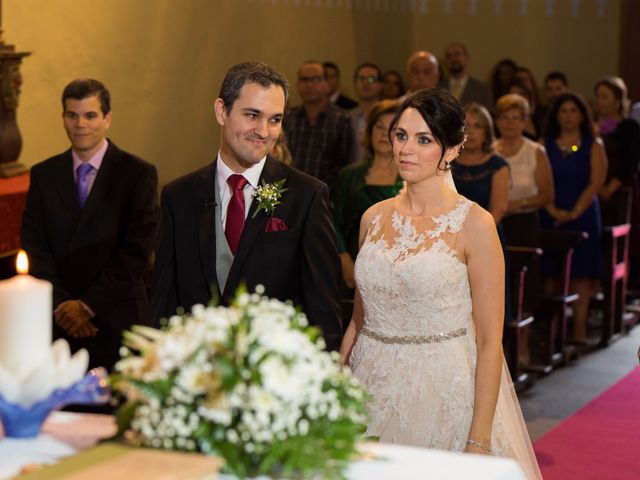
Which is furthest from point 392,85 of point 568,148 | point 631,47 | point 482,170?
point 482,170

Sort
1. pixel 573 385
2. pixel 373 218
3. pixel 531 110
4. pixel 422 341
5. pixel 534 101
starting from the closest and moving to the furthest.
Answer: pixel 422 341 < pixel 373 218 < pixel 573 385 < pixel 531 110 < pixel 534 101

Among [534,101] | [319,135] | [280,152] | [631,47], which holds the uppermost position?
[631,47]

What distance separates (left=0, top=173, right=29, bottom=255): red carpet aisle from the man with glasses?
102 inches

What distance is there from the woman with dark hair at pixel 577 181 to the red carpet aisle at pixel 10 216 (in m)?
4.04

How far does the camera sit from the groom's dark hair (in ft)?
11.4

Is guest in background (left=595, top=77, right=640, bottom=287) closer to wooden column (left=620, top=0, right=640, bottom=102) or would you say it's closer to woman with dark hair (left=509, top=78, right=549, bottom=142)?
woman with dark hair (left=509, top=78, right=549, bottom=142)

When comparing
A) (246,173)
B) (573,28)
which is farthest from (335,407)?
(573,28)

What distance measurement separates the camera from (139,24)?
8.03 meters

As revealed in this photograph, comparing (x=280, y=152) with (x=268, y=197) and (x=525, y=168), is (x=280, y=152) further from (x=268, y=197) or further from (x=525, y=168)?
(x=525, y=168)

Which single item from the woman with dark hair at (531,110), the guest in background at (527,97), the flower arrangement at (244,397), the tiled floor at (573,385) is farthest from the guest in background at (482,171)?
the flower arrangement at (244,397)

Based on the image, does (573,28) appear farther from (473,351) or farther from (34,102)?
(473,351)

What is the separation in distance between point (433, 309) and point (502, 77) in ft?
28.6

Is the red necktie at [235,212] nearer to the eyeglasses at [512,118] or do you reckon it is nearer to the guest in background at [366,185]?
the guest in background at [366,185]

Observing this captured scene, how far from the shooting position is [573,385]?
7.64 meters
